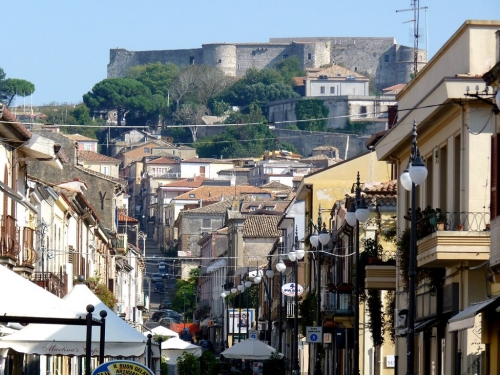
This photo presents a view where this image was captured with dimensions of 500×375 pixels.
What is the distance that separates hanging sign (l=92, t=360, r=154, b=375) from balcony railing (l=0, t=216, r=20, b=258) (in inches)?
363

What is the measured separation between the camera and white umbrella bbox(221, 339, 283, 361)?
41.9 meters

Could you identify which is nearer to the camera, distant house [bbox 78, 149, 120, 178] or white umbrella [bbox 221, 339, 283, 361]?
white umbrella [bbox 221, 339, 283, 361]

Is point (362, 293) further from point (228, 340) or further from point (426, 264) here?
point (228, 340)

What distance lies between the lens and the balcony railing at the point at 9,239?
2361 cm

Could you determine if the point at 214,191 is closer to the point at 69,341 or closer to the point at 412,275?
the point at 412,275

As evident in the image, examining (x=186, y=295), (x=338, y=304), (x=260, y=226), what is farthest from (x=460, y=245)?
(x=186, y=295)

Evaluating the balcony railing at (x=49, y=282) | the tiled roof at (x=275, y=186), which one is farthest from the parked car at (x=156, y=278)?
the balcony railing at (x=49, y=282)

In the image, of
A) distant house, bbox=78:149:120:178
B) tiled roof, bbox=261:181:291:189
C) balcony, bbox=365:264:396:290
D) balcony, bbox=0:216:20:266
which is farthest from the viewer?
tiled roof, bbox=261:181:291:189

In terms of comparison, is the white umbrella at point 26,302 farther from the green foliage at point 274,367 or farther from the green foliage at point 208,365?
the green foliage at point 208,365

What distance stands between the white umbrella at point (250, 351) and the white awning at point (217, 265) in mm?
54827

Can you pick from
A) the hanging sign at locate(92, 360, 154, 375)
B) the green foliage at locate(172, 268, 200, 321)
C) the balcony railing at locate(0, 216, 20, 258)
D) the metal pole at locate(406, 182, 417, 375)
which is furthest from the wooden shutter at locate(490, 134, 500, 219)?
the green foliage at locate(172, 268, 200, 321)

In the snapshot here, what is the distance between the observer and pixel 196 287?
129 metres

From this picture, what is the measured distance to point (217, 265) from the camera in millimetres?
103812

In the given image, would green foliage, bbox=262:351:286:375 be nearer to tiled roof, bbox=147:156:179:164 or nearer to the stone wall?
the stone wall
